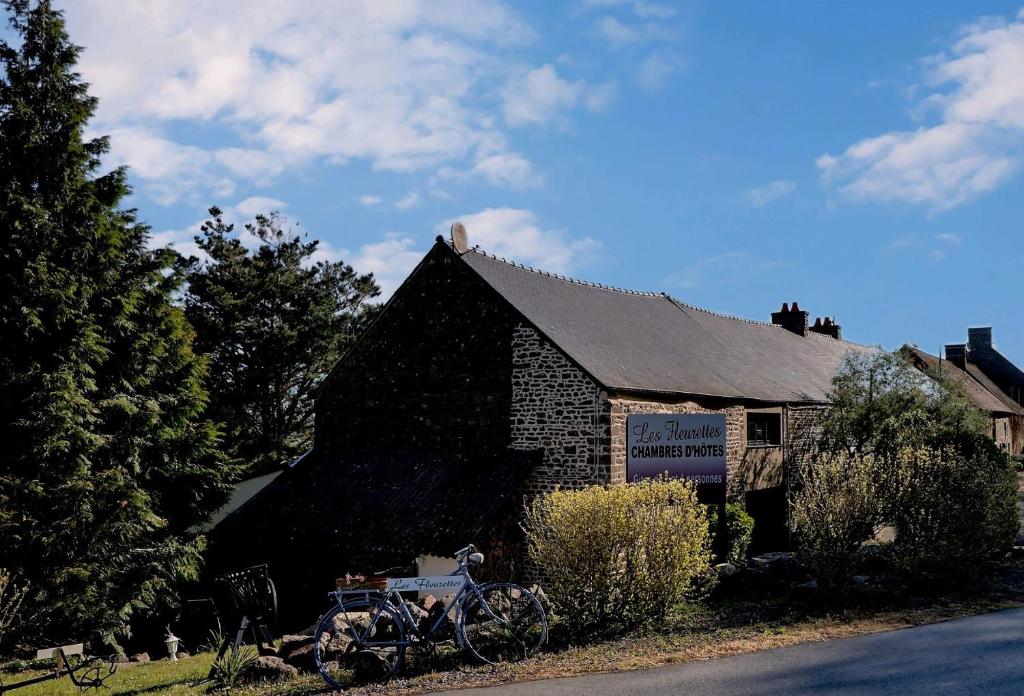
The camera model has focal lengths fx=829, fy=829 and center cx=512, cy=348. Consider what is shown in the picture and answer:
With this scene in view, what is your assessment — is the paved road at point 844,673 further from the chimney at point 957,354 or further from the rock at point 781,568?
the chimney at point 957,354

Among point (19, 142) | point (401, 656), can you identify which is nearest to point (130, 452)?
point (19, 142)

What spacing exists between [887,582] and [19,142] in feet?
63.7

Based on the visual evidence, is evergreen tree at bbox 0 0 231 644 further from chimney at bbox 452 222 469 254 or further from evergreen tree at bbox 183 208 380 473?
evergreen tree at bbox 183 208 380 473

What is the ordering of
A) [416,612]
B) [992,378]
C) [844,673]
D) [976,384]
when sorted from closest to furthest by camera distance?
[844,673] < [416,612] < [976,384] < [992,378]

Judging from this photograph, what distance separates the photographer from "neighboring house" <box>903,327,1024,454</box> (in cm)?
4759

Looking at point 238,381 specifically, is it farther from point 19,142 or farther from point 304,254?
point 19,142

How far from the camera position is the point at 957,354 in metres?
55.1

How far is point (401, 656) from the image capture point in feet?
30.2

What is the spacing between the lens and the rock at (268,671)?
9.57 meters

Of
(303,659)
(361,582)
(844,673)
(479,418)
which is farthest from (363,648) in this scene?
(479,418)

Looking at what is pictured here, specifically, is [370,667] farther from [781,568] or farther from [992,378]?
[992,378]

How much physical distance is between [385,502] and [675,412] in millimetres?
7282

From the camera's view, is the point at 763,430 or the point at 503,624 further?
the point at 763,430

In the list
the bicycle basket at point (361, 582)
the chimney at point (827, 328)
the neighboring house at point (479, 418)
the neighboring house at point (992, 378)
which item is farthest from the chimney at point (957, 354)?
the bicycle basket at point (361, 582)
